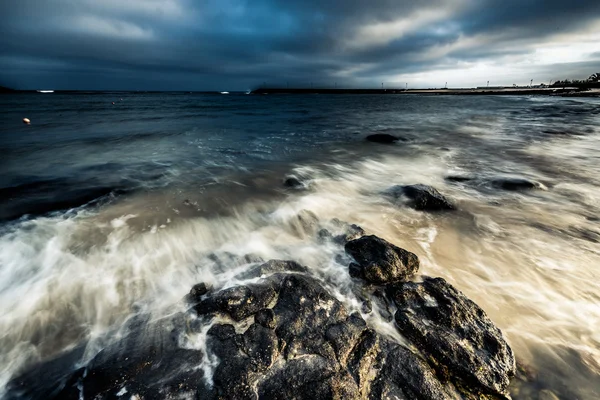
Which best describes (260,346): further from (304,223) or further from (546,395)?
(304,223)

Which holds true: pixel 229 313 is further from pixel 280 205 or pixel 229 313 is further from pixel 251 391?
pixel 280 205

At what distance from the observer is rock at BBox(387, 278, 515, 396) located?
9.83 feet

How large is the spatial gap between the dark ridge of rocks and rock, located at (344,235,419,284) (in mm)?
432

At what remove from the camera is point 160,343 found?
11.6 feet

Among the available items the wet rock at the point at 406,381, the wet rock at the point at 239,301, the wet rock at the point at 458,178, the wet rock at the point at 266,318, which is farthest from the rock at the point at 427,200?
the wet rock at the point at 266,318

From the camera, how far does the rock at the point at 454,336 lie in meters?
3.00

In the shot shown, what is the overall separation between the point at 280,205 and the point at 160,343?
5136mm

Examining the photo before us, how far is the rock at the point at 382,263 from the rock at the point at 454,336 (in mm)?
336

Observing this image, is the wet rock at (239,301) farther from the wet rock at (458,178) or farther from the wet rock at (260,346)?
the wet rock at (458,178)

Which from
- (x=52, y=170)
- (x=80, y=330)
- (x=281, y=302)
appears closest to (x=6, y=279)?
(x=80, y=330)

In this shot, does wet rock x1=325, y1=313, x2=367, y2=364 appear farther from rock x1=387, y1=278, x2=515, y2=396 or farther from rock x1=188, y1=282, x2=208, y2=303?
rock x1=188, y1=282, x2=208, y2=303

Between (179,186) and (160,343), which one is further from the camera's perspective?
(179,186)

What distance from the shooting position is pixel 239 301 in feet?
12.4

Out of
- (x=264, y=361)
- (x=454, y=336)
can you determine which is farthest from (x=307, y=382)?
(x=454, y=336)
